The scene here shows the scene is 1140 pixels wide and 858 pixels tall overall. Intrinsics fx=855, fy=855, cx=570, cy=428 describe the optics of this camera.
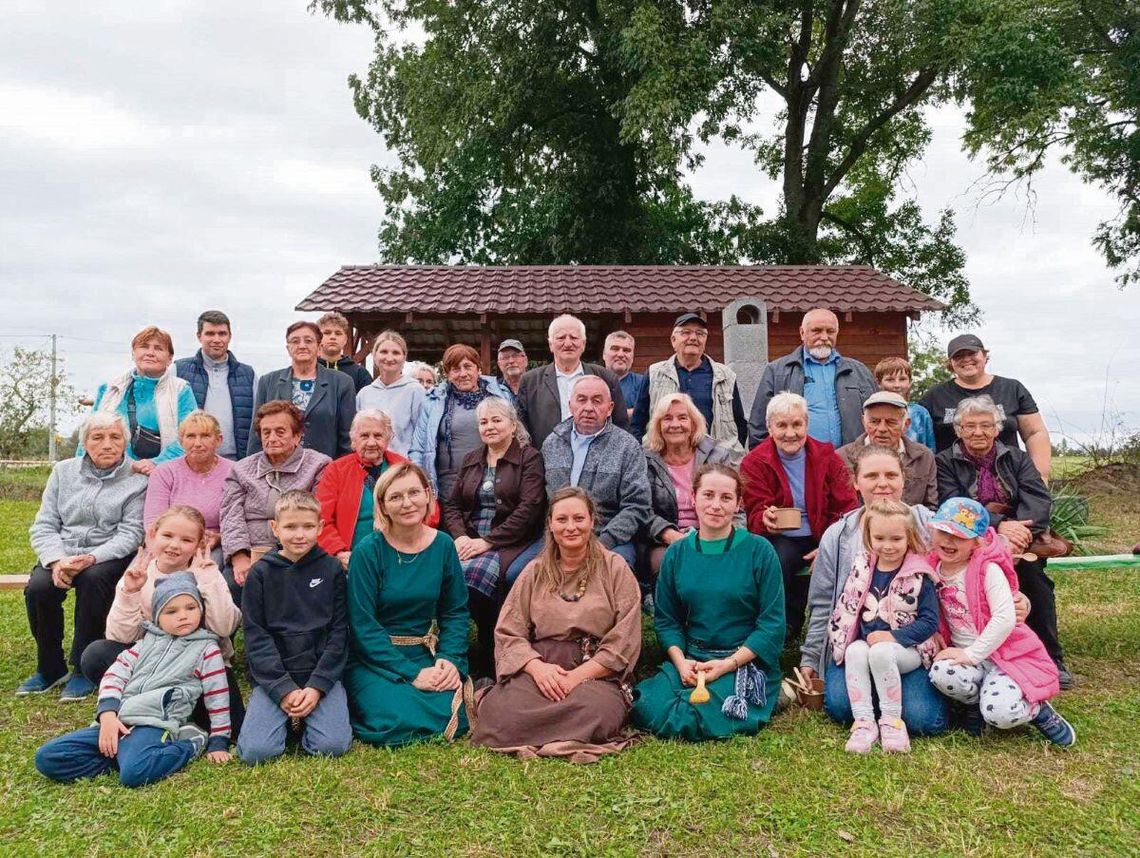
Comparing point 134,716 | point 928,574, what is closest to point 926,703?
point 928,574

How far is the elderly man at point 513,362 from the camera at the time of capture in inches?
236

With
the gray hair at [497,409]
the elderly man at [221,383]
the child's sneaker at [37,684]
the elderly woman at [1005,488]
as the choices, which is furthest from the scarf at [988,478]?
the child's sneaker at [37,684]

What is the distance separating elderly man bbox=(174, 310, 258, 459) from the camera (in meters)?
5.63

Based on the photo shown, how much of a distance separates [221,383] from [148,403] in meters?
0.48

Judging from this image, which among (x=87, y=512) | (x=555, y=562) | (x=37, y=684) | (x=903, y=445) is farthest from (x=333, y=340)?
(x=903, y=445)

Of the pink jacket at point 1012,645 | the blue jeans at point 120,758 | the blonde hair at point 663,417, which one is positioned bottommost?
the blue jeans at point 120,758

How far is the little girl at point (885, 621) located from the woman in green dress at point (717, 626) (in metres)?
0.35

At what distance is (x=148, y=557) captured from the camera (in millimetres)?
4516

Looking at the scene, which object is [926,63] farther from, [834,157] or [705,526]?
[705,526]

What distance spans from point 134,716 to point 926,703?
3.57 metres

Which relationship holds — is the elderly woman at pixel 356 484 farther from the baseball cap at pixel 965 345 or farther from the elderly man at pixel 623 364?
the baseball cap at pixel 965 345

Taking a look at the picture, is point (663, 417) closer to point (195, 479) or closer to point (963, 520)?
point (963, 520)

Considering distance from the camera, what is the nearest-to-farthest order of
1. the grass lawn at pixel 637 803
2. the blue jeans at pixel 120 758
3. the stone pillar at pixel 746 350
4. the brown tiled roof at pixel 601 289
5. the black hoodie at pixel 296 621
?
the grass lawn at pixel 637 803 → the blue jeans at pixel 120 758 → the black hoodie at pixel 296 621 → the stone pillar at pixel 746 350 → the brown tiled roof at pixel 601 289

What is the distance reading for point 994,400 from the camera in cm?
530
